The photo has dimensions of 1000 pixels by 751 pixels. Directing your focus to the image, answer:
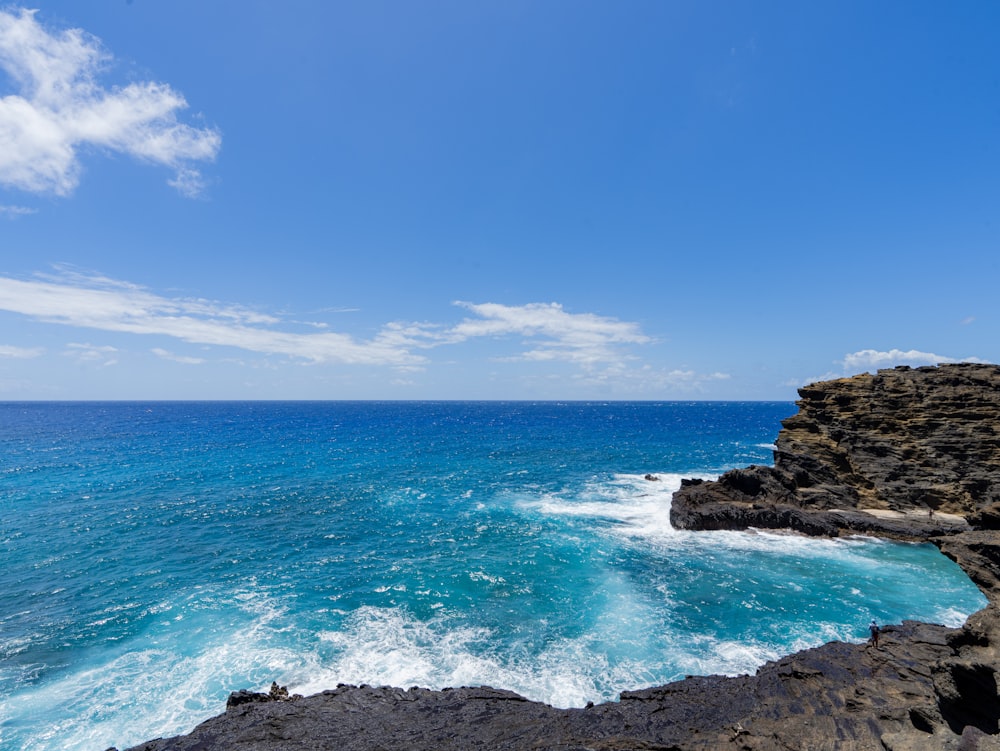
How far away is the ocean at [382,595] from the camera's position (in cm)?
2042

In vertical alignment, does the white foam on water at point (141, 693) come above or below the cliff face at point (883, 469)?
below

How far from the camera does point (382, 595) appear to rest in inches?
1129

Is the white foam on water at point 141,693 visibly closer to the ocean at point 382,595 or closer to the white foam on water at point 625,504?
the ocean at point 382,595

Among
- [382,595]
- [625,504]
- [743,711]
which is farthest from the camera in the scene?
[625,504]

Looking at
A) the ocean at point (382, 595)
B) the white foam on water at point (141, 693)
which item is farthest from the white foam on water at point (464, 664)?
the white foam on water at point (141, 693)

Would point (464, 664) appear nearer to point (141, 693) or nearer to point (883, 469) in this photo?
point (141, 693)

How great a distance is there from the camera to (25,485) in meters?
55.2

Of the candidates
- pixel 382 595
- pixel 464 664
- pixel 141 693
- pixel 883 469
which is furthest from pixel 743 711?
pixel 883 469

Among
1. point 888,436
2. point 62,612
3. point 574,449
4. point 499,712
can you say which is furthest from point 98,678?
point 574,449

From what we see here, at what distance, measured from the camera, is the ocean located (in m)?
20.4

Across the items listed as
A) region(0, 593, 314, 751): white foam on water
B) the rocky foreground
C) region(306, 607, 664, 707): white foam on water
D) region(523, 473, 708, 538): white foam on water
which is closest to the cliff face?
region(523, 473, 708, 538): white foam on water

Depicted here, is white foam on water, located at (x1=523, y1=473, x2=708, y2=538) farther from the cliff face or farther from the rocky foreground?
the rocky foreground

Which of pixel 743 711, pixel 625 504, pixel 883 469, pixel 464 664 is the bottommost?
pixel 464 664

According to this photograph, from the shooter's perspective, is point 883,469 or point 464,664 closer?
point 464,664
